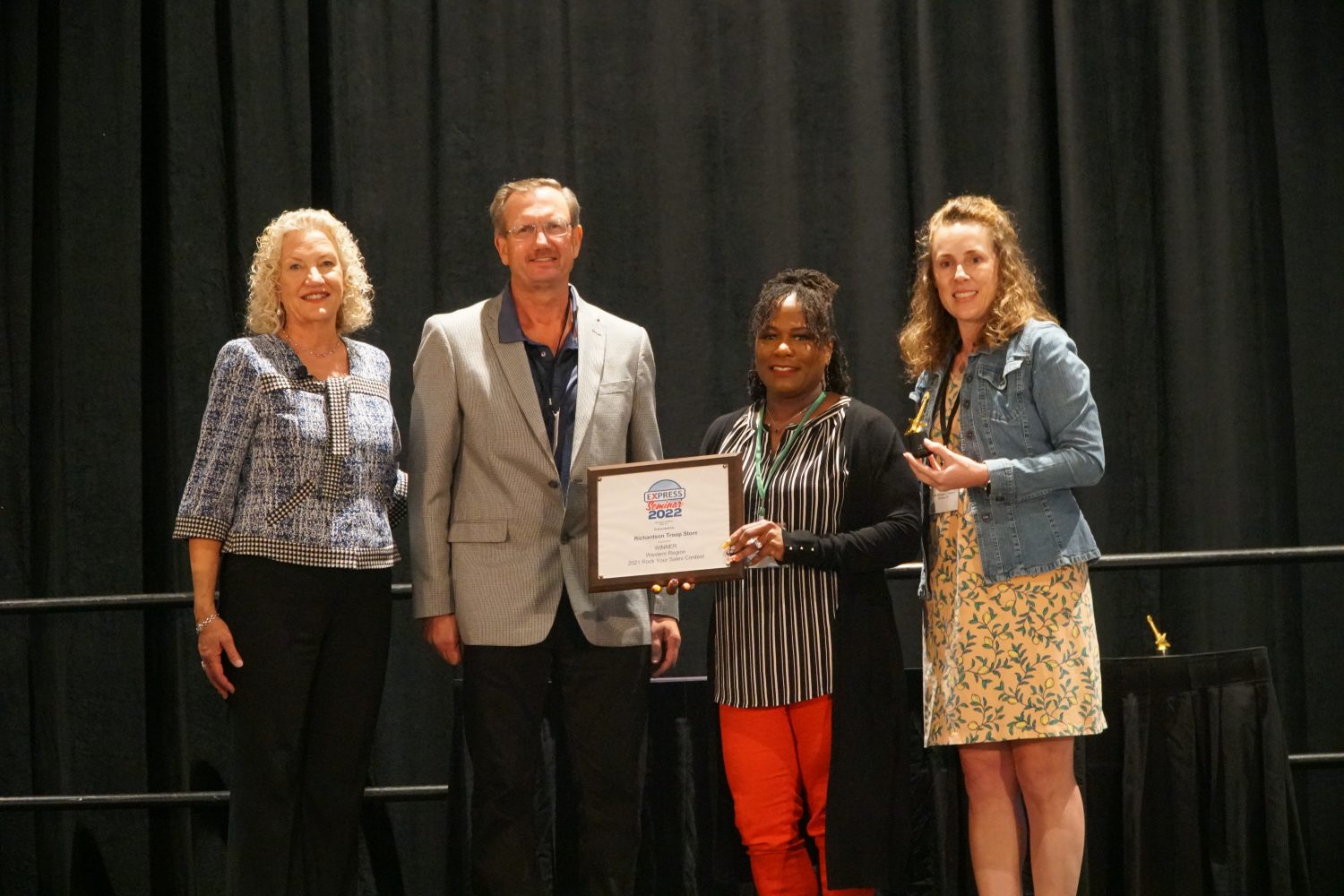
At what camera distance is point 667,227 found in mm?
4160

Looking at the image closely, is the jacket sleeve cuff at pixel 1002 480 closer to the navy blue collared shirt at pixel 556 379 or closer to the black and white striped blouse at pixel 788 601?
the black and white striped blouse at pixel 788 601

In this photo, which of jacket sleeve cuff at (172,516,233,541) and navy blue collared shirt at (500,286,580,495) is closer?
jacket sleeve cuff at (172,516,233,541)

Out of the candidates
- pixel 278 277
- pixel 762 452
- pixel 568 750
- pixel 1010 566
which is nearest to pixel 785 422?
pixel 762 452

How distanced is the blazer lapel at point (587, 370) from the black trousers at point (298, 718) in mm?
537

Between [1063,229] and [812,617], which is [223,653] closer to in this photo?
[812,617]

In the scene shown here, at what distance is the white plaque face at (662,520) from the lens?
265 centimetres

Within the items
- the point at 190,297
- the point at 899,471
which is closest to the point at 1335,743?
the point at 899,471

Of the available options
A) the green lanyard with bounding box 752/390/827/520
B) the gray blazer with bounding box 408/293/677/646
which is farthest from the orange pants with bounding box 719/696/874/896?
the green lanyard with bounding box 752/390/827/520

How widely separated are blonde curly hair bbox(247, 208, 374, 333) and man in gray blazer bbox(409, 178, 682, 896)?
237 mm

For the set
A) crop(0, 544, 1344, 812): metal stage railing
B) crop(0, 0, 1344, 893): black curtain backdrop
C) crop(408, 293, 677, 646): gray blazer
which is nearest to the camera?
crop(408, 293, 677, 646): gray blazer

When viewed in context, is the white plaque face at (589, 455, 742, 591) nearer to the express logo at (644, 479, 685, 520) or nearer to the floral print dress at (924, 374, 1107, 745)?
the express logo at (644, 479, 685, 520)

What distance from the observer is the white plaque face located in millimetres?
2654

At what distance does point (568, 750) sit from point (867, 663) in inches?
26.4

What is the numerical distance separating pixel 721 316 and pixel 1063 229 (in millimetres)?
1103
